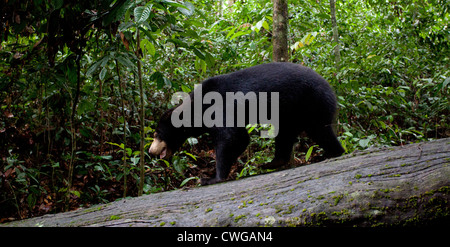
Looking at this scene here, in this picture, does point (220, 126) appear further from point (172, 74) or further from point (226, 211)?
point (172, 74)

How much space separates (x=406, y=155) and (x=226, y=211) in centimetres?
112

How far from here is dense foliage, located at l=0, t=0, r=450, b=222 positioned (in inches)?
128

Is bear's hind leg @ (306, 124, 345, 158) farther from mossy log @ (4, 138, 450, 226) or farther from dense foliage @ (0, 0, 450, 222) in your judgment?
mossy log @ (4, 138, 450, 226)

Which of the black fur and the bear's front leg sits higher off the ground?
the black fur

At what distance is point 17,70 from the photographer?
3746mm

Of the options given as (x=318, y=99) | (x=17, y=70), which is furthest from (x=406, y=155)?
(x=17, y=70)

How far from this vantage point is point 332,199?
5.18 ft

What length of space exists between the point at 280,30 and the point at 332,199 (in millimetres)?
3277

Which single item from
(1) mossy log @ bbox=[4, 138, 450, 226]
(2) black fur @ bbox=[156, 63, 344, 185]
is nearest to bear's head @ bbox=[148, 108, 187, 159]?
(2) black fur @ bbox=[156, 63, 344, 185]

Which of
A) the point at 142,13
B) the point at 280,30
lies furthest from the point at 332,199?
the point at 280,30

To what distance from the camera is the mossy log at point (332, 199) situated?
1.44m

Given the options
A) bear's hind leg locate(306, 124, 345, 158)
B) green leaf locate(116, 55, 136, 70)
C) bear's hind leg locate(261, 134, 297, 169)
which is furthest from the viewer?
bear's hind leg locate(261, 134, 297, 169)

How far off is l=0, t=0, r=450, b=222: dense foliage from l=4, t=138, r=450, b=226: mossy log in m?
1.32
